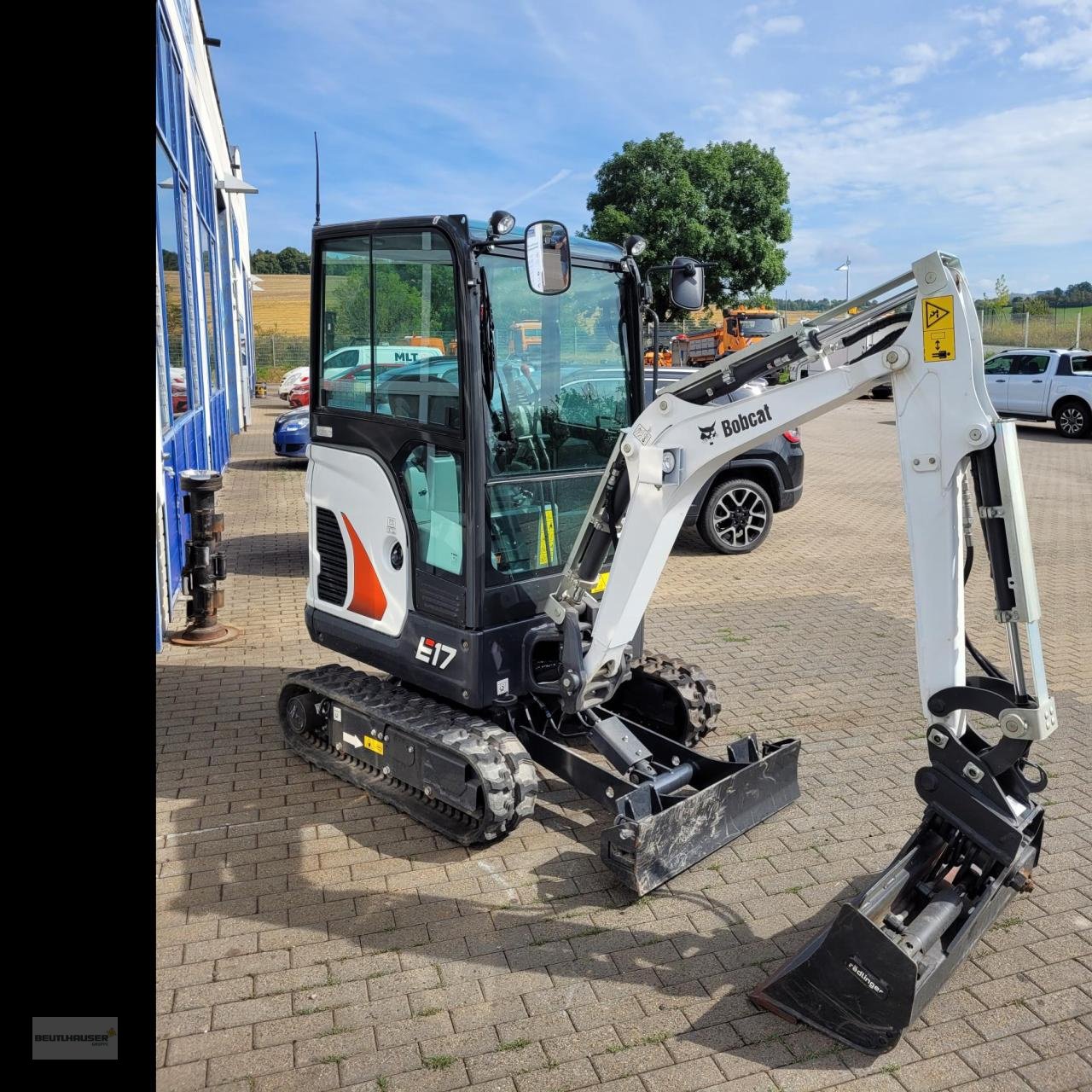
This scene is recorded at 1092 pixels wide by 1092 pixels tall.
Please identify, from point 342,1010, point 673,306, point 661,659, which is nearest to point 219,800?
point 342,1010

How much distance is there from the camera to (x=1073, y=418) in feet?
72.0

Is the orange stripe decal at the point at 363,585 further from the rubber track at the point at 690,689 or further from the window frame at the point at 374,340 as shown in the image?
the rubber track at the point at 690,689

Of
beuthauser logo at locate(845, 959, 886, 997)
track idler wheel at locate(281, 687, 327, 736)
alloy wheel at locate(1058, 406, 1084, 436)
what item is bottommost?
beuthauser logo at locate(845, 959, 886, 997)

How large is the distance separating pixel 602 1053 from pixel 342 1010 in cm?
95

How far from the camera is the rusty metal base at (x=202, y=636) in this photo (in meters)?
7.85

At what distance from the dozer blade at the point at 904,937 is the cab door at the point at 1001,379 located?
848 inches

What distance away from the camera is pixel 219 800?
205 inches

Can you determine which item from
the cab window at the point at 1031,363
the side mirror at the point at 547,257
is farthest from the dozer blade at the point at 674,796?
the cab window at the point at 1031,363

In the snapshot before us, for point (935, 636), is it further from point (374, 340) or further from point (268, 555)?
point (268, 555)

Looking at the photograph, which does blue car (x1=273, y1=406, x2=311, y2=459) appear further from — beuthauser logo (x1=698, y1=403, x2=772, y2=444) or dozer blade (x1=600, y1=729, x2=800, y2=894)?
beuthauser logo (x1=698, y1=403, x2=772, y2=444)

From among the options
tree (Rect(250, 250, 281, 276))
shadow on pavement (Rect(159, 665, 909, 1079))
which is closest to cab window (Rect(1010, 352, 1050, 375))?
shadow on pavement (Rect(159, 665, 909, 1079))

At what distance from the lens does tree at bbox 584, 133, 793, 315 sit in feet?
136

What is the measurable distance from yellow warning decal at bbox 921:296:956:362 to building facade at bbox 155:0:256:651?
279cm
